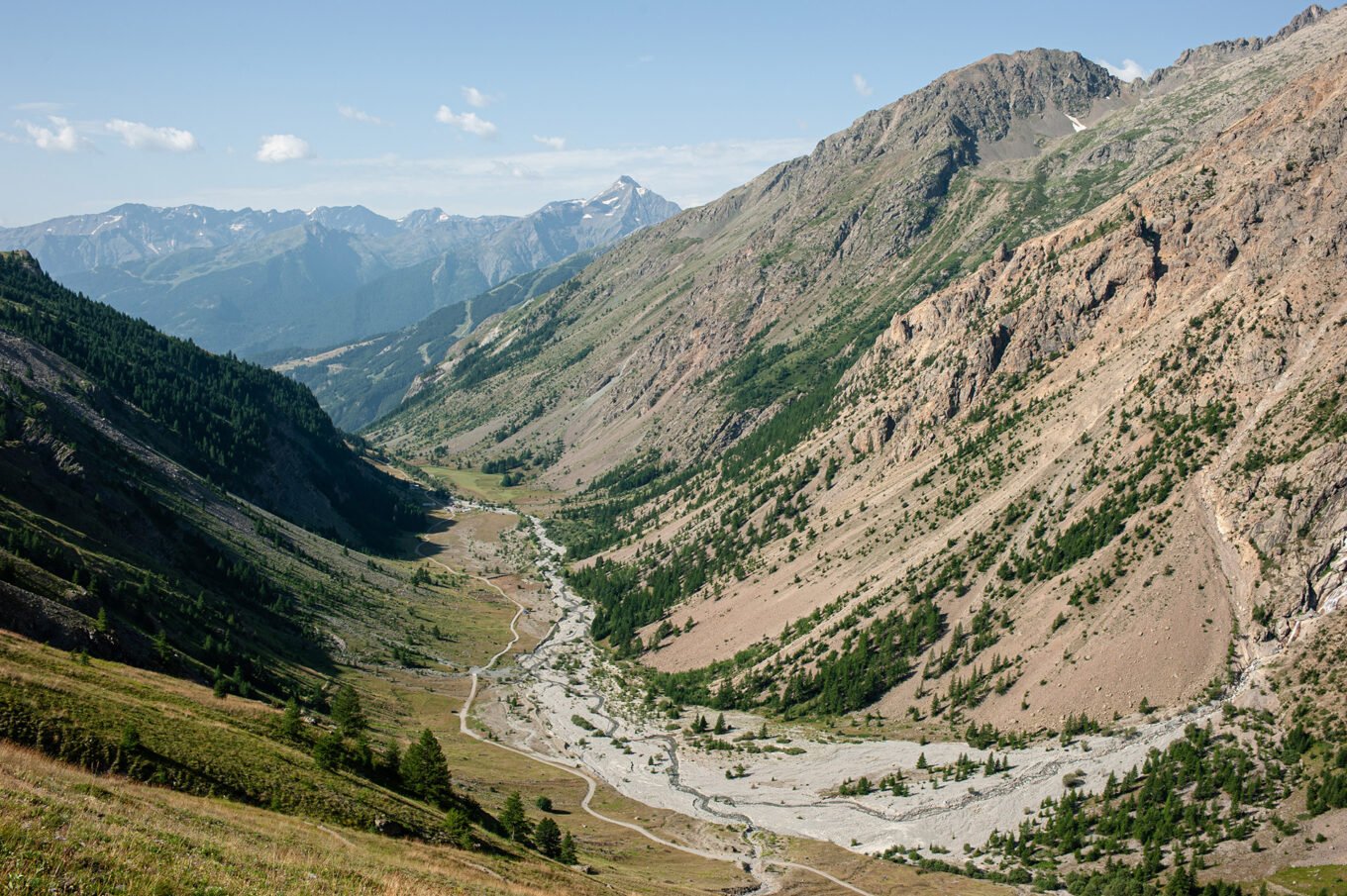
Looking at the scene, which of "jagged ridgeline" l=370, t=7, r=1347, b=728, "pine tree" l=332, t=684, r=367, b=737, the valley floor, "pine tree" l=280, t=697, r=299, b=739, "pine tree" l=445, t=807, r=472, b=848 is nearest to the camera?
"pine tree" l=445, t=807, r=472, b=848

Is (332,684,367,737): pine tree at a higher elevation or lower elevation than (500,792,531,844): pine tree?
higher

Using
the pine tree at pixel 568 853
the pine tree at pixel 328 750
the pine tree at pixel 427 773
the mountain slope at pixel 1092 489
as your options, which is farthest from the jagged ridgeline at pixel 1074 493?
the pine tree at pixel 328 750

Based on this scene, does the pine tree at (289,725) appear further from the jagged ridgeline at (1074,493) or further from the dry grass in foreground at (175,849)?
the jagged ridgeline at (1074,493)

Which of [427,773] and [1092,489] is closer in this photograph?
[427,773]

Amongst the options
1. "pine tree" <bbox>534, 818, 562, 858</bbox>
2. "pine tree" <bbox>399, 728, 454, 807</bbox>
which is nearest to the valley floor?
"pine tree" <bbox>534, 818, 562, 858</bbox>

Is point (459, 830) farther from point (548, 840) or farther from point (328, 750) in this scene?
point (548, 840)

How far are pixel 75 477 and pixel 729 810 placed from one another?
334ft

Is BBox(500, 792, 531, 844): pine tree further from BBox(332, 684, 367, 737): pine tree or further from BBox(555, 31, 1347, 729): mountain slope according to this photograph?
BBox(555, 31, 1347, 729): mountain slope

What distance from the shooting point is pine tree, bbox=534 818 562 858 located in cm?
7006

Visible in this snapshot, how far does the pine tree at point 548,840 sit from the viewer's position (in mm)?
70062

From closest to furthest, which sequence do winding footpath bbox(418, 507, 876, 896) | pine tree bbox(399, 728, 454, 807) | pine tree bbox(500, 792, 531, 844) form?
pine tree bbox(399, 728, 454, 807)
pine tree bbox(500, 792, 531, 844)
winding footpath bbox(418, 507, 876, 896)

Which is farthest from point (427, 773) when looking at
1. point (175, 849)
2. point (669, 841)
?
point (669, 841)

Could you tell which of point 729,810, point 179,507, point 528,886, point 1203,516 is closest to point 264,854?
point 528,886

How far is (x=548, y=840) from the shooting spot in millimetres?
70938
